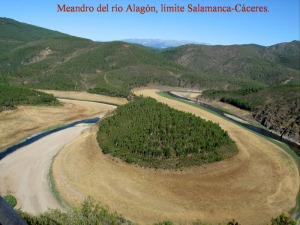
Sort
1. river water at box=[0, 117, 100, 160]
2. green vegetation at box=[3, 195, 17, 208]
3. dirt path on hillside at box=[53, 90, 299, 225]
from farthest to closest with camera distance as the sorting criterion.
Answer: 1. river water at box=[0, 117, 100, 160]
2. dirt path on hillside at box=[53, 90, 299, 225]
3. green vegetation at box=[3, 195, 17, 208]

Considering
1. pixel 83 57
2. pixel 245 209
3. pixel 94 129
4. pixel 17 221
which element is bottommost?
pixel 245 209

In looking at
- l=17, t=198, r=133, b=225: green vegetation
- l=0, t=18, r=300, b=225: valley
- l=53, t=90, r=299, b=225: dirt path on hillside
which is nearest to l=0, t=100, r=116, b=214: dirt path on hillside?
l=0, t=18, r=300, b=225: valley

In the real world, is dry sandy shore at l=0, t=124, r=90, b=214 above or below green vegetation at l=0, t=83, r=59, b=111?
below

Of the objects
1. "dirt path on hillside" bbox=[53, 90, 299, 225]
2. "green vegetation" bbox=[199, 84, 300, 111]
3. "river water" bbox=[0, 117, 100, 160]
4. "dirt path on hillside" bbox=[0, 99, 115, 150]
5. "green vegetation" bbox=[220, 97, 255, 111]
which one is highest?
"green vegetation" bbox=[199, 84, 300, 111]

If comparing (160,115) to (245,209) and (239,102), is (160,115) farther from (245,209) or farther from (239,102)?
Result: (239,102)

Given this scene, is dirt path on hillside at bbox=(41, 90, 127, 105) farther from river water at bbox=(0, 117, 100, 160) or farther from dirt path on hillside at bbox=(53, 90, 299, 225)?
dirt path on hillside at bbox=(53, 90, 299, 225)

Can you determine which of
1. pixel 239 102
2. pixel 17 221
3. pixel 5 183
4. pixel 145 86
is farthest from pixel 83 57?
pixel 17 221

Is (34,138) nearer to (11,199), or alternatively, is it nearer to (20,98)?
(11,199)
